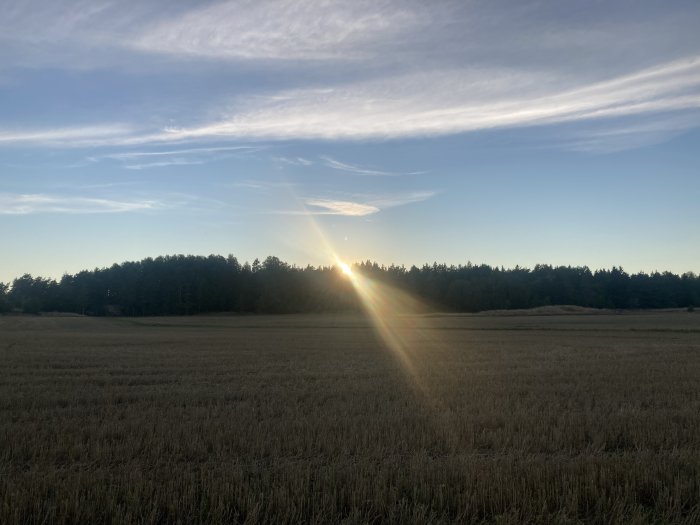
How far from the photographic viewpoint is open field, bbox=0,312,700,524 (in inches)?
245

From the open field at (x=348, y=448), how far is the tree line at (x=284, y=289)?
103517 mm

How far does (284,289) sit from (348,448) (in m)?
116

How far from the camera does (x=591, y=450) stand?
8719 mm

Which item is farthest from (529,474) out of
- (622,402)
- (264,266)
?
(264,266)

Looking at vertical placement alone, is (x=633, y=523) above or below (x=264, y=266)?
below

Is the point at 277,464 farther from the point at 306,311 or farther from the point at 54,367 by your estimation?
the point at 306,311

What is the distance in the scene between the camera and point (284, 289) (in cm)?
12338

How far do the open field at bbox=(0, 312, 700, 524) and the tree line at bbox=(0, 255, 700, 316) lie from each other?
104 m

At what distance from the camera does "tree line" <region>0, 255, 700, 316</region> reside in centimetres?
12219

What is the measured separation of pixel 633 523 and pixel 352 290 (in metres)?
122

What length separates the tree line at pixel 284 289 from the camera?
122188 millimetres

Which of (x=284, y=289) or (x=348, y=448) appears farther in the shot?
(x=284, y=289)

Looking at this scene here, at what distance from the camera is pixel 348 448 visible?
866cm

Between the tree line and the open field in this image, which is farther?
the tree line
